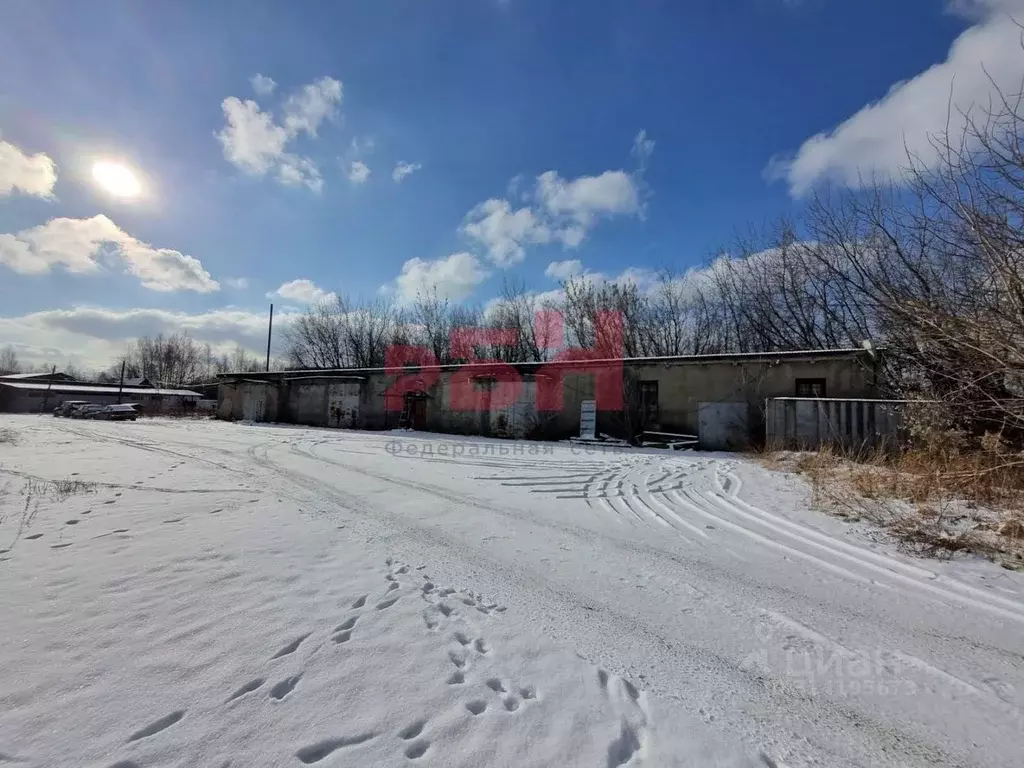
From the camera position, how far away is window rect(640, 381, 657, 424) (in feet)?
54.6

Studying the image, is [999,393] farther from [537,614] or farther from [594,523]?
[537,614]

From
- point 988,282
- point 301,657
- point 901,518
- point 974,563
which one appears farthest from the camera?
point 901,518

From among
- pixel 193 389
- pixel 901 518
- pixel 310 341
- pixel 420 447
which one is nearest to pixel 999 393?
pixel 901 518

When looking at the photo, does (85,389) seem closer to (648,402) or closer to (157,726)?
(648,402)

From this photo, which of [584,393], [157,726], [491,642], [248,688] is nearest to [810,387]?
[584,393]

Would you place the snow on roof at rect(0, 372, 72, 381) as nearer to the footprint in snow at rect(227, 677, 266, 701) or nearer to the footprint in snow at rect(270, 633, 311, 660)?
the footprint in snow at rect(270, 633, 311, 660)

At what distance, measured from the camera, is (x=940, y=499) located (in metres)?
5.84

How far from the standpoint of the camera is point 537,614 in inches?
128

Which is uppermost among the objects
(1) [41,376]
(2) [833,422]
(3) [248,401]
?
(1) [41,376]

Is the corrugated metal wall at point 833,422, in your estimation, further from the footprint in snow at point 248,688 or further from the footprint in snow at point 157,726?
the footprint in snow at point 157,726

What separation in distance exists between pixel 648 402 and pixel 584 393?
2.40 m

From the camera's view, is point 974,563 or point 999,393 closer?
point 974,563

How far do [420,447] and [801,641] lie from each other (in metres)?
12.4

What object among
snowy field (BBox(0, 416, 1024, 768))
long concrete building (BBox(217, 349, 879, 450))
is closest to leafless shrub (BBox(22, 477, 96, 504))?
snowy field (BBox(0, 416, 1024, 768))
